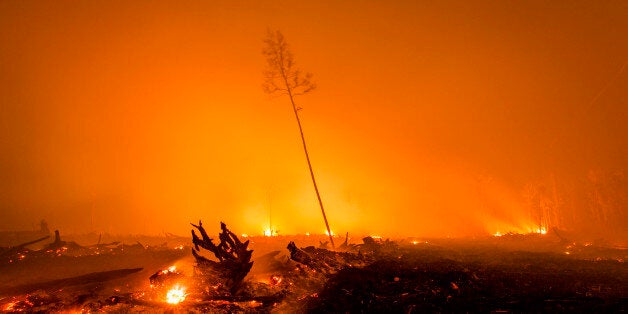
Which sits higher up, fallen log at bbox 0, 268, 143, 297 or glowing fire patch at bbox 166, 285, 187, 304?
fallen log at bbox 0, 268, 143, 297

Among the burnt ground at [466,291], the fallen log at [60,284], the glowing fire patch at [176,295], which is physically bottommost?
the burnt ground at [466,291]

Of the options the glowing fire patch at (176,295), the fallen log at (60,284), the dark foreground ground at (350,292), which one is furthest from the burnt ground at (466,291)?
the fallen log at (60,284)

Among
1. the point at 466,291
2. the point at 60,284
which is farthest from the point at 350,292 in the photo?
the point at 60,284

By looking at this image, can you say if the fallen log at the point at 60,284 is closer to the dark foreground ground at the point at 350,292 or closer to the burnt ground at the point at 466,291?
the dark foreground ground at the point at 350,292

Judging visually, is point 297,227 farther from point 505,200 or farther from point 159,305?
point 159,305

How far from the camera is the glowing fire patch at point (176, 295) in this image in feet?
30.5

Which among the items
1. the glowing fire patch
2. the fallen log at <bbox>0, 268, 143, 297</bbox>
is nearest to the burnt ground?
the glowing fire patch

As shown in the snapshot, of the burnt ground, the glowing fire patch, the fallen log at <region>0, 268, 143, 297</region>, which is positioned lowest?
the burnt ground

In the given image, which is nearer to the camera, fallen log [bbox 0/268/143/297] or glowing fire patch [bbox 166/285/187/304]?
glowing fire patch [bbox 166/285/187/304]

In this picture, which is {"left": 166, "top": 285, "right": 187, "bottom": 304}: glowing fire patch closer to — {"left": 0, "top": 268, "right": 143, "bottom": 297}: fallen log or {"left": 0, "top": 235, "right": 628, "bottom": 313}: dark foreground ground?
{"left": 0, "top": 235, "right": 628, "bottom": 313}: dark foreground ground

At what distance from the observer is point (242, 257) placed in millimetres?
10820

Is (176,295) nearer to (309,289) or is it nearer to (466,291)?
(309,289)

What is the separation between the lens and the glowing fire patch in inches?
366

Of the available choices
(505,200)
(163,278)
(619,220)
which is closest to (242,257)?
(163,278)
